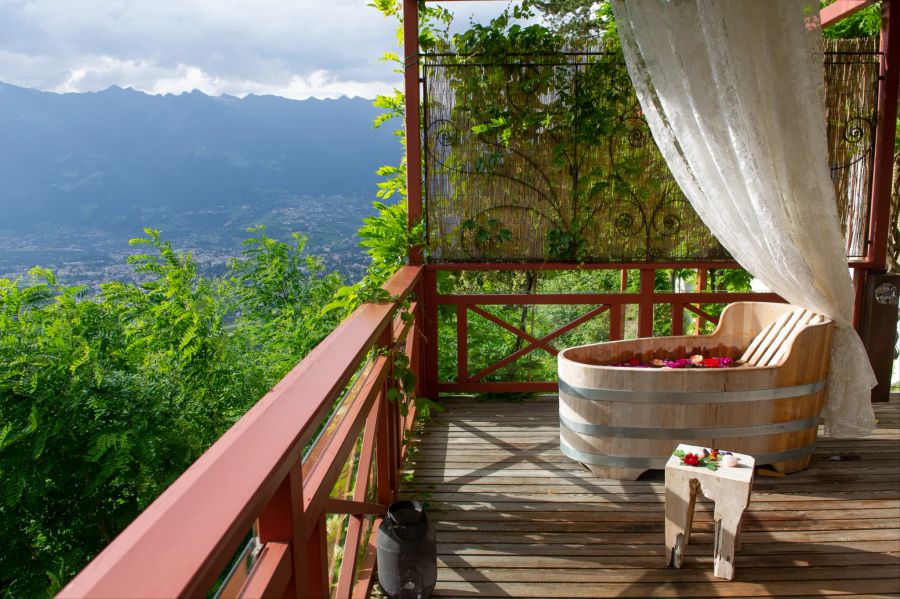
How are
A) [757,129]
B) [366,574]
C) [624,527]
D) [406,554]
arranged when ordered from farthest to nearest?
1. [757,129]
2. [624,527]
3. [366,574]
4. [406,554]

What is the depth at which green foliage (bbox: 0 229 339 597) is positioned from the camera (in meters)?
5.80

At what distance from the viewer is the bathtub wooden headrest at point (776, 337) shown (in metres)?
3.53

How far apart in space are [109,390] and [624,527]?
5.25 m

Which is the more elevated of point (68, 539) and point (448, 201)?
point (448, 201)

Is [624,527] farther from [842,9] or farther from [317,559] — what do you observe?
[842,9]

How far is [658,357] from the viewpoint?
3.98 m

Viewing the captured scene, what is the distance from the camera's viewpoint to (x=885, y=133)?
4.56 m

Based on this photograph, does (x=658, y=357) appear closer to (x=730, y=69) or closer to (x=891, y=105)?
(x=730, y=69)

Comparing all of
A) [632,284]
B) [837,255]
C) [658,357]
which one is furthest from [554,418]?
[632,284]

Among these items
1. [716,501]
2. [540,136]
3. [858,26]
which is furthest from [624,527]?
[858,26]

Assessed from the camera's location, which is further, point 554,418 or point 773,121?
point 554,418

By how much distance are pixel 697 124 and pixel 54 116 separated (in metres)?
38.2

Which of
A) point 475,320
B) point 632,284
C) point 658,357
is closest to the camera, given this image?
point 658,357

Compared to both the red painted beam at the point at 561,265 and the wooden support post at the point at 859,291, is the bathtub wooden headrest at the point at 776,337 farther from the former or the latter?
the wooden support post at the point at 859,291
